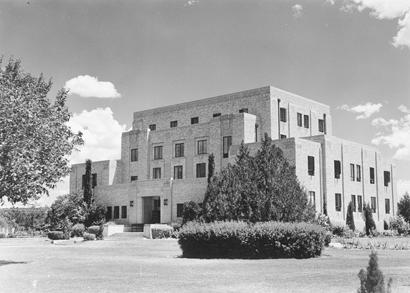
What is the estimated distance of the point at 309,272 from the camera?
18.0 meters

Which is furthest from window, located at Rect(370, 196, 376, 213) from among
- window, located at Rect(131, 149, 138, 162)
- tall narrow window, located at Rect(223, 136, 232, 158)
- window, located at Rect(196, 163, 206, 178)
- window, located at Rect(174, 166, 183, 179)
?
window, located at Rect(131, 149, 138, 162)

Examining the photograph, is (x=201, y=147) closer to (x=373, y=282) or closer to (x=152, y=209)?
(x=152, y=209)

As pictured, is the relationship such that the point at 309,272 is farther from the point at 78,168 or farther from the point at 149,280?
the point at 78,168

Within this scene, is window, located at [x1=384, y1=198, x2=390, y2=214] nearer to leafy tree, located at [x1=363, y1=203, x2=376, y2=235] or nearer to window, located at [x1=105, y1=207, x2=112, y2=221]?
leafy tree, located at [x1=363, y1=203, x2=376, y2=235]

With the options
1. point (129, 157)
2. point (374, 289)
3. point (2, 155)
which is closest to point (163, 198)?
point (129, 157)

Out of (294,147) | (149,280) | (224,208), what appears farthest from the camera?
(294,147)

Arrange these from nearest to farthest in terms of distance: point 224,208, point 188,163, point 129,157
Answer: point 224,208 → point 188,163 → point 129,157

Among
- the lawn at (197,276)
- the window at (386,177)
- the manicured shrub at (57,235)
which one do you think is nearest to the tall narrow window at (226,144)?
the window at (386,177)

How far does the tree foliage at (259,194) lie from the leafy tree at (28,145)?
22.6 feet

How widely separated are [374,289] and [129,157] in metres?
58.5

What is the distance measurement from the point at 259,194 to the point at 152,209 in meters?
34.5

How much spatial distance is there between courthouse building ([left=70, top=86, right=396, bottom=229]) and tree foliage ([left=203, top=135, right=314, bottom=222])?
22.6 meters

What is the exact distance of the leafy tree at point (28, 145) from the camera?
69.0ft

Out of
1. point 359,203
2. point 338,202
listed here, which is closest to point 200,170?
point 338,202
